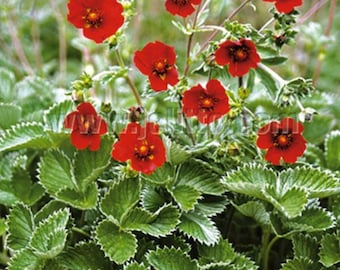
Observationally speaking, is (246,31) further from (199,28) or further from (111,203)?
(111,203)

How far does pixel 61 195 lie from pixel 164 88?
0.94ft

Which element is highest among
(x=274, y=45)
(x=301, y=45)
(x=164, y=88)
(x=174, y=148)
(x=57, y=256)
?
(x=301, y=45)

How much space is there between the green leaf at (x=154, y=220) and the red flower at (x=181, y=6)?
34 centimetres

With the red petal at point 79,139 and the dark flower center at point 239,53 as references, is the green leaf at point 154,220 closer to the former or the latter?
the red petal at point 79,139

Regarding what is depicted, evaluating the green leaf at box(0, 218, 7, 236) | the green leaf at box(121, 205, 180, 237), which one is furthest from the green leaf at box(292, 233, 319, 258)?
the green leaf at box(0, 218, 7, 236)

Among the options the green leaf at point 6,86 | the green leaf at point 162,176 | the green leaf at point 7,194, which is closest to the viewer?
the green leaf at point 162,176

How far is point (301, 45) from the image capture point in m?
2.38

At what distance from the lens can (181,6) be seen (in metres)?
1.08

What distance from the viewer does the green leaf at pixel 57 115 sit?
1301mm

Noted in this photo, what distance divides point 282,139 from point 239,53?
17 centimetres

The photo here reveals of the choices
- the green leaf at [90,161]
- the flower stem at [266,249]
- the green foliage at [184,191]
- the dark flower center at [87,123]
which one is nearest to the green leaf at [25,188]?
the green foliage at [184,191]

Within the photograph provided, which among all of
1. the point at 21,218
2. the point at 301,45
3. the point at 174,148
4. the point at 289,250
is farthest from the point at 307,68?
the point at 21,218

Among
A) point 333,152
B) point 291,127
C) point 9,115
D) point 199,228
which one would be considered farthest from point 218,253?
point 9,115

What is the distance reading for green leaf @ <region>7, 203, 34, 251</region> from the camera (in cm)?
117
